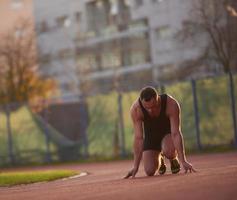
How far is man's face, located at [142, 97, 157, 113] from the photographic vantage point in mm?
13172

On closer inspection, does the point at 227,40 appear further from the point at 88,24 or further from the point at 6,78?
the point at 88,24

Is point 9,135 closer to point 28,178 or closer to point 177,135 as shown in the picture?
point 28,178

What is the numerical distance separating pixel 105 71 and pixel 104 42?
269 centimetres

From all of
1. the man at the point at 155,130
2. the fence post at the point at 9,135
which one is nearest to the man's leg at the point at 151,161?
the man at the point at 155,130

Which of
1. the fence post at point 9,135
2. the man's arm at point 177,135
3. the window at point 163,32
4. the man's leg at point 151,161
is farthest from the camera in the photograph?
the window at point 163,32

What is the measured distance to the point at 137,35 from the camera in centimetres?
6950

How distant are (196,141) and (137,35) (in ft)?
141

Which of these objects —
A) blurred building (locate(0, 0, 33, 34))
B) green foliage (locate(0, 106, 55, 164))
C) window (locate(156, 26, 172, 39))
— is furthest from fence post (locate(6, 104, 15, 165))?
blurred building (locate(0, 0, 33, 34))

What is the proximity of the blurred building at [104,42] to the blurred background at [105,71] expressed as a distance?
10 centimetres

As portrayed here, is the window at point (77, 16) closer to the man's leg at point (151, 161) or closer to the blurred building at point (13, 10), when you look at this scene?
the blurred building at point (13, 10)

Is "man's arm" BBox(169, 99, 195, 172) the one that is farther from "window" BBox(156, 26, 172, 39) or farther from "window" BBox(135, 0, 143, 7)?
"window" BBox(135, 0, 143, 7)

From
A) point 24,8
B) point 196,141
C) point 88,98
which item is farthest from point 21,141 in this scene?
point 24,8

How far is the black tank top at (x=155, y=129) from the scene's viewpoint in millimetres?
13727

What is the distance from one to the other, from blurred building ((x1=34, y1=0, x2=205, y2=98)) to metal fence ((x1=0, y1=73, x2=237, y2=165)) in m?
30.4
